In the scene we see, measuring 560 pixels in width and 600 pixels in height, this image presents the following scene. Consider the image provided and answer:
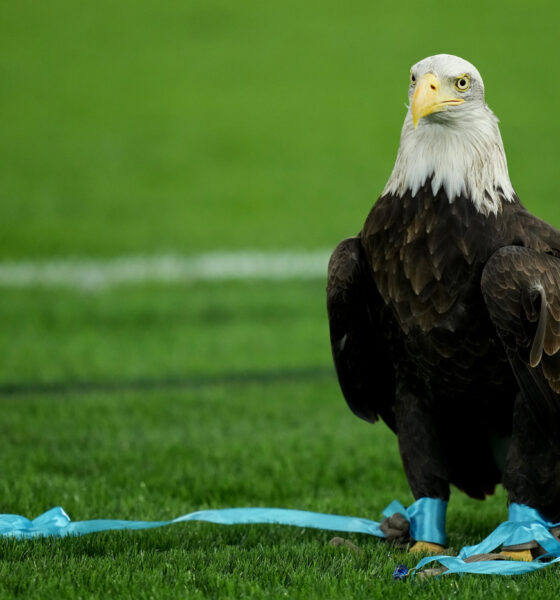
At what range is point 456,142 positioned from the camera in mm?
4660

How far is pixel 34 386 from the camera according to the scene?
9320 mm

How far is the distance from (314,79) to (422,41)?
8.86 ft

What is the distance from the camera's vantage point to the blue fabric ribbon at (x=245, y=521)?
5.03m

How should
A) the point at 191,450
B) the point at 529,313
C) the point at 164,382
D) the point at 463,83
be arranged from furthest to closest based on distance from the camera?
the point at 164,382
the point at 191,450
the point at 463,83
the point at 529,313

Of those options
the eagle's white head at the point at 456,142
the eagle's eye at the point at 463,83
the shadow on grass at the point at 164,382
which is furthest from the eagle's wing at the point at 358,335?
the shadow on grass at the point at 164,382

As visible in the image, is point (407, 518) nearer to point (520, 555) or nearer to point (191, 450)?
point (520, 555)

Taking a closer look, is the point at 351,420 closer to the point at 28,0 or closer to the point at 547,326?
the point at 547,326

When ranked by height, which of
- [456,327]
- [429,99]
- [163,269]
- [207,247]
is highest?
[429,99]

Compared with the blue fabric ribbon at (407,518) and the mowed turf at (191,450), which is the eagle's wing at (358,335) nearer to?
the blue fabric ribbon at (407,518)

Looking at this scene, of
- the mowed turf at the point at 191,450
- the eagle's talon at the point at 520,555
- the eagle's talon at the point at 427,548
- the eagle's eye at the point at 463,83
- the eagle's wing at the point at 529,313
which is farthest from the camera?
the eagle's talon at the point at 427,548

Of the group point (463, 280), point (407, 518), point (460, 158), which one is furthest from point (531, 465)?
point (460, 158)

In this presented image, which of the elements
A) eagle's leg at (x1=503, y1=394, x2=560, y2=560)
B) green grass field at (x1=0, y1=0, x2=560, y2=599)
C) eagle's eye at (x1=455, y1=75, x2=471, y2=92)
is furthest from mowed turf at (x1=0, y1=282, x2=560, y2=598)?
eagle's eye at (x1=455, y1=75, x2=471, y2=92)

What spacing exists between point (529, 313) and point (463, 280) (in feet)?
1.07

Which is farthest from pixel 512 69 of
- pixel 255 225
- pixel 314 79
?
pixel 255 225
